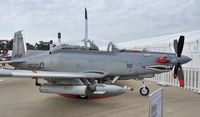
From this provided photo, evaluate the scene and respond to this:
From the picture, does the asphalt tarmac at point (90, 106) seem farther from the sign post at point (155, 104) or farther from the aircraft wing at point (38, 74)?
the sign post at point (155, 104)

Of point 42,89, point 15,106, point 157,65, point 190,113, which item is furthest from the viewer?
point 157,65

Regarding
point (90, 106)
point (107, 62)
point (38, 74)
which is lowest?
point (90, 106)

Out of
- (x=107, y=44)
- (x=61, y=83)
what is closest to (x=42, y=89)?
(x=61, y=83)

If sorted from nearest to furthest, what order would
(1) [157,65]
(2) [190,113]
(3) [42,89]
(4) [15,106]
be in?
(2) [190,113] < (3) [42,89] < (4) [15,106] < (1) [157,65]

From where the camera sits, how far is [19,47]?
1091 centimetres

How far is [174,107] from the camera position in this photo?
6.57m

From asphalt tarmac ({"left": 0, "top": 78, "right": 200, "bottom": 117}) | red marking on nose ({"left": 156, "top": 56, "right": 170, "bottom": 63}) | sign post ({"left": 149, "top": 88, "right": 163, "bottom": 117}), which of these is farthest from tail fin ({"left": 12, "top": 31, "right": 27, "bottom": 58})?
sign post ({"left": 149, "top": 88, "right": 163, "bottom": 117})

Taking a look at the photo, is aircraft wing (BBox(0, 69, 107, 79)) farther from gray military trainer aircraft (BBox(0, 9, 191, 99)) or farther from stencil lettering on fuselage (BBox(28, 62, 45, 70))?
stencil lettering on fuselage (BBox(28, 62, 45, 70))

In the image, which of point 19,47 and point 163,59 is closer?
point 163,59

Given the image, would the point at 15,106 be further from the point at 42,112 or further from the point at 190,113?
the point at 190,113

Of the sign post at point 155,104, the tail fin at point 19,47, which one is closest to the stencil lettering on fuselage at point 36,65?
the tail fin at point 19,47

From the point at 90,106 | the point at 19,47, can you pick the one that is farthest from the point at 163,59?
the point at 19,47

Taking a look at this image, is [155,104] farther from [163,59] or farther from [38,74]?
[163,59]

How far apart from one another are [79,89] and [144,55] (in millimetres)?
2650
